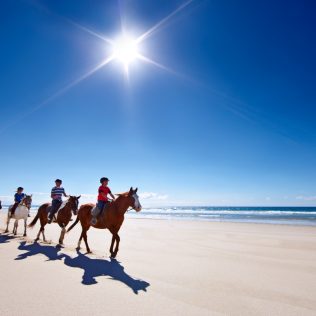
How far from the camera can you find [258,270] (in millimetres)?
7438

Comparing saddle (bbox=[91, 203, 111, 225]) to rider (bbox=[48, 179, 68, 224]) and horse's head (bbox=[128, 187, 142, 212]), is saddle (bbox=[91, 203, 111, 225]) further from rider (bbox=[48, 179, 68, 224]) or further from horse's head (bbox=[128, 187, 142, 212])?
rider (bbox=[48, 179, 68, 224])

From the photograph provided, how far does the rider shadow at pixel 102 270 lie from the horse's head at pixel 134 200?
1.93m

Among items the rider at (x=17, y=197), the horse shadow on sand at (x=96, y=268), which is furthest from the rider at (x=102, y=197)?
the rider at (x=17, y=197)

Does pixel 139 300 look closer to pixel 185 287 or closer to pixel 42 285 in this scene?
pixel 185 287

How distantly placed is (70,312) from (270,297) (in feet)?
12.2

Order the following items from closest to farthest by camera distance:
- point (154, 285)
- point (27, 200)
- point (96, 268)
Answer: point (154, 285) → point (96, 268) → point (27, 200)

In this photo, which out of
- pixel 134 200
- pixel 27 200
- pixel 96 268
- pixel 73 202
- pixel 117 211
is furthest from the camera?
pixel 27 200

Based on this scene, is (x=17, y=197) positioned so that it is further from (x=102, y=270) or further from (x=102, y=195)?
(x=102, y=270)

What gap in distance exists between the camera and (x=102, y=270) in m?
6.99

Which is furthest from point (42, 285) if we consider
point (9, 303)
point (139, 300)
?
point (139, 300)

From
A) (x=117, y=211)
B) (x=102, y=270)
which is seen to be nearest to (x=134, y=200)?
(x=117, y=211)

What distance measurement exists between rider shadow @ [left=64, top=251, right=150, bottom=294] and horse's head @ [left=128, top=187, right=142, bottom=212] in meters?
1.93

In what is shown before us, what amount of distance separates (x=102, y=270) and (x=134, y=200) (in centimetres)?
302

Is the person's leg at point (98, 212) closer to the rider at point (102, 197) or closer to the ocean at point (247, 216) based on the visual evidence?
the rider at point (102, 197)
